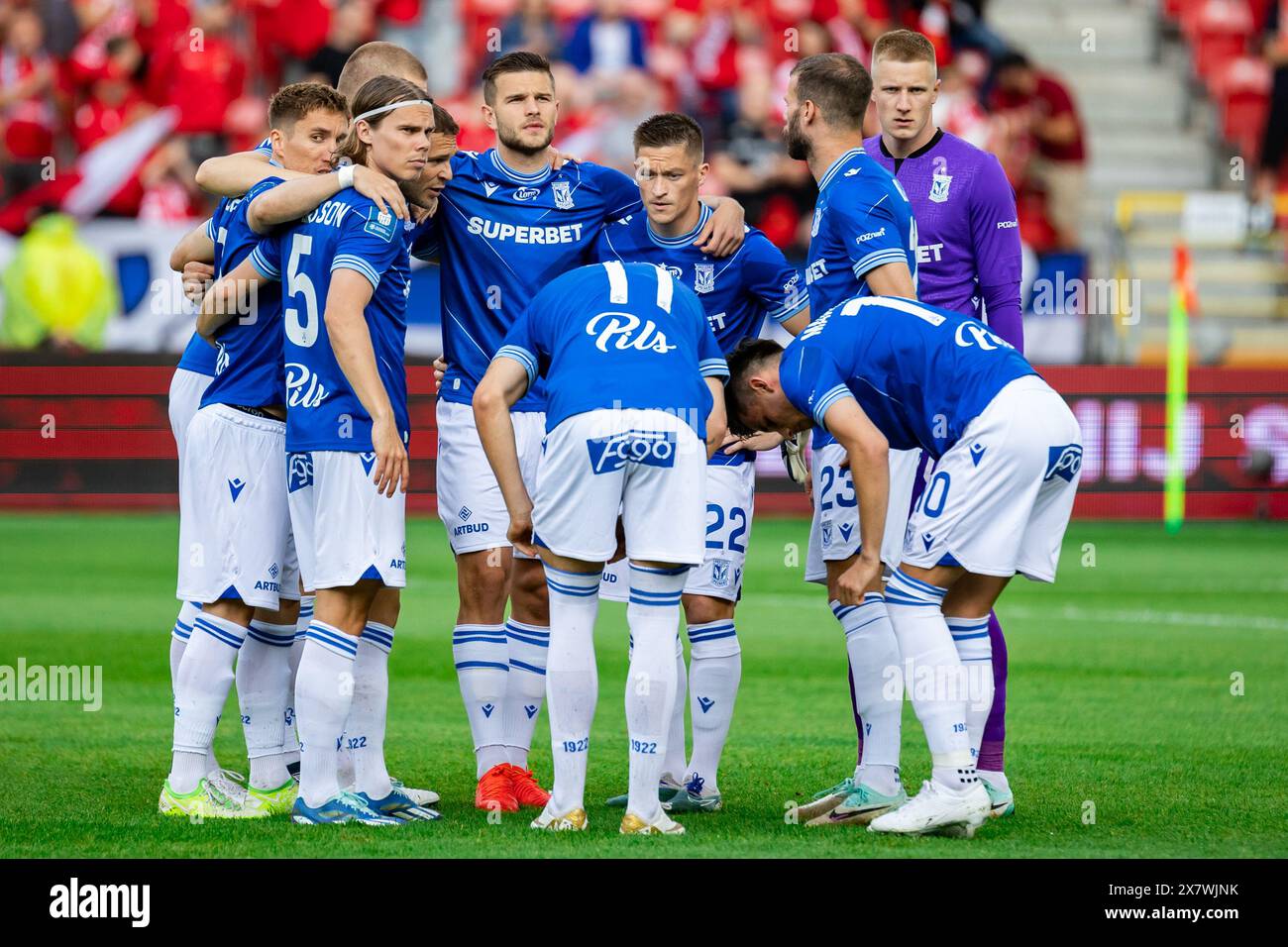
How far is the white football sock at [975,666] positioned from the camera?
593cm

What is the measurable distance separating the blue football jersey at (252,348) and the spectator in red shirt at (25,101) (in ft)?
49.0

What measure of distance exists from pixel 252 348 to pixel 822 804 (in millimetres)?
2589

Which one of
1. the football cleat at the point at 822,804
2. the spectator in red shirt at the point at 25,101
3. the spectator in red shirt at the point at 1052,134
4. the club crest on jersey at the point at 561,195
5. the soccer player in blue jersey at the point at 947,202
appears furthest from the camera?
the spectator in red shirt at the point at 1052,134

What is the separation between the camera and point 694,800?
643cm

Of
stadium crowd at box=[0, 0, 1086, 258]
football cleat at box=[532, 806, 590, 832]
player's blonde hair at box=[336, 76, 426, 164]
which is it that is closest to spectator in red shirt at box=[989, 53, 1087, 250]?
stadium crowd at box=[0, 0, 1086, 258]

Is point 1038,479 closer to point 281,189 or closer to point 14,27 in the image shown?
point 281,189

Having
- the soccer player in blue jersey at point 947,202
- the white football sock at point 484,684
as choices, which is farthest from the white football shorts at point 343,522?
the soccer player in blue jersey at point 947,202

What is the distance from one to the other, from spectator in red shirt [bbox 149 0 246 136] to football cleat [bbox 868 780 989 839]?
646 inches

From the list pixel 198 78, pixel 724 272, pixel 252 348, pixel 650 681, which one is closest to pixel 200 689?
pixel 252 348

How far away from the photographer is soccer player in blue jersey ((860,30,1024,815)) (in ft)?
21.9

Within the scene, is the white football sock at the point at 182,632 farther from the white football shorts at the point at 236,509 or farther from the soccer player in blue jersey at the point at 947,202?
the soccer player in blue jersey at the point at 947,202

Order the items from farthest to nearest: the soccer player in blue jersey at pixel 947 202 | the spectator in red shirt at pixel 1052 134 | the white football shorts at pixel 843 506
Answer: the spectator in red shirt at pixel 1052 134
the soccer player in blue jersey at pixel 947 202
the white football shorts at pixel 843 506

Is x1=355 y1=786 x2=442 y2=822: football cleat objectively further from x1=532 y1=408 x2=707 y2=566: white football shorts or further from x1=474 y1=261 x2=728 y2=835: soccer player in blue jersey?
x1=532 y1=408 x2=707 y2=566: white football shorts
